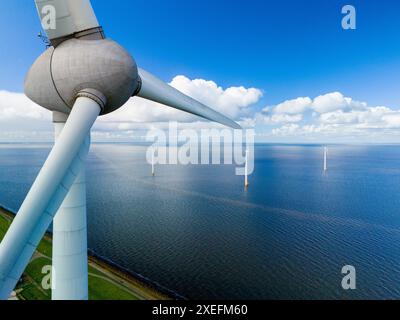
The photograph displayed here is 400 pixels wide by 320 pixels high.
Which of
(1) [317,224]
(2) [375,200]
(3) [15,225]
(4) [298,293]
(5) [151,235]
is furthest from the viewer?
(2) [375,200]

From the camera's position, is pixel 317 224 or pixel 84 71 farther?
pixel 317 224

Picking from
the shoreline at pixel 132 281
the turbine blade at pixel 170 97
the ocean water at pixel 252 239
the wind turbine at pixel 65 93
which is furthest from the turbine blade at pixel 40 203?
the ocean water at pixel 252 239

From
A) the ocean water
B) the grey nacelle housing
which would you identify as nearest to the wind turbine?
the grey nacelle housing

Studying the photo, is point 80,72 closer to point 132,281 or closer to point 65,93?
point 65,93

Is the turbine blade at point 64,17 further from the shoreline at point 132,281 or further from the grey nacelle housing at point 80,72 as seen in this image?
the shoreline at point 132,281

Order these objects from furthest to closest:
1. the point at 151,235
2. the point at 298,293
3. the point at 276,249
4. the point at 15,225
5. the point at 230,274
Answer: the point at 151,235 → the point at 276,249 → the point at 230,274 → the point at 298,293 → the point at 15,225
